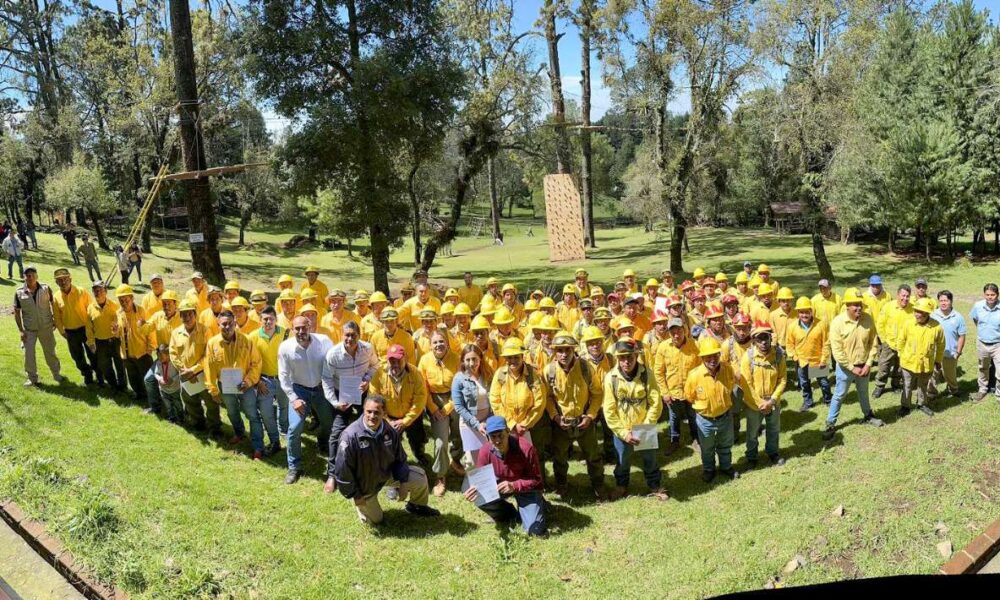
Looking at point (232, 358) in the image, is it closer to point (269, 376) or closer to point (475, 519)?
point (269, 376)

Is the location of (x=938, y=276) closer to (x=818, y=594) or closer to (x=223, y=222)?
(x=818, y=594)

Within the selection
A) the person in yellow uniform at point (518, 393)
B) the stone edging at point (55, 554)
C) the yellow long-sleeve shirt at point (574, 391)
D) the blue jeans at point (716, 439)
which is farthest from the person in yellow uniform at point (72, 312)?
the blue jeans at point (716, 439)

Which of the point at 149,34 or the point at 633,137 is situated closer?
the point at 149,34

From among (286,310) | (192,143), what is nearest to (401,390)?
(286,310)

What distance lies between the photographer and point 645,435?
22.4 feet

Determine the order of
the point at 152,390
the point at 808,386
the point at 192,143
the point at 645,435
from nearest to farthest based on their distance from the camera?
the point at 645,435 → the point at 152,390 → the point at 808,386 → the point at 192,143

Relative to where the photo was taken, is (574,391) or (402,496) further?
(574,391)

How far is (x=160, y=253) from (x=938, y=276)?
34021mm

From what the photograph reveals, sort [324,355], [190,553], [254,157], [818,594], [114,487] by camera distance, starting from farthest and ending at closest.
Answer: [254,157] < [324,355] < [114,487] < [190,553] < [818,594]

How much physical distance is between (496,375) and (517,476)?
1.25 metres

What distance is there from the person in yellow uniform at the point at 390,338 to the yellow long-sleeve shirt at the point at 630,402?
9.40 feet

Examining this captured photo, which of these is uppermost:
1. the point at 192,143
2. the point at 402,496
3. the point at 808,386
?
the point at 192,143

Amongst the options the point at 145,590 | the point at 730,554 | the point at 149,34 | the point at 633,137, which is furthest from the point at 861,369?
the point at 633,137

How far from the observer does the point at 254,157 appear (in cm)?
4797
